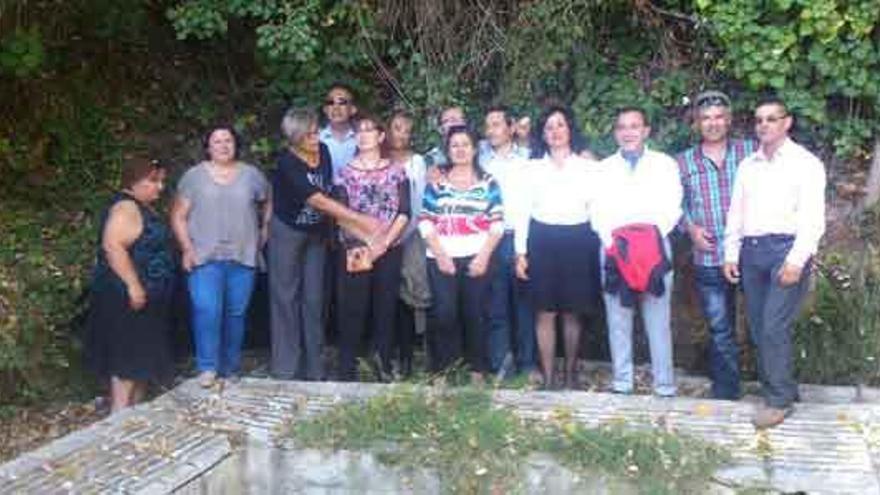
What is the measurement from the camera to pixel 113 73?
926 centimetres

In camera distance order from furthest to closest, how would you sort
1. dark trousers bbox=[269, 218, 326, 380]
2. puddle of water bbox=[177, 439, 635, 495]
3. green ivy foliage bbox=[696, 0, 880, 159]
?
green ivy foliage bbox=[696, 0, 880, 159]
dark trousers bbox=[269, 218, 326, 380]
puddle of water bbox=[177, 439, 635, 495]

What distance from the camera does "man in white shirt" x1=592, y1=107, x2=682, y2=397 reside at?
6242mm

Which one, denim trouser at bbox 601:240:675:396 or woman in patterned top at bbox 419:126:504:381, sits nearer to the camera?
denim trouser at bbox 601:240:675:396

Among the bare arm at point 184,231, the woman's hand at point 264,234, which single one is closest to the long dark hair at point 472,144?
the woman's hand at point 264,234

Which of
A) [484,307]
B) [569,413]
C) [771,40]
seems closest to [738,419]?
[569,413]

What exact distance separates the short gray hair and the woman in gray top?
319mm

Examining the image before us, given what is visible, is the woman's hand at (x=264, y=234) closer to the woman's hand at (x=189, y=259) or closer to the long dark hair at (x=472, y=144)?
the woman's hand at (x=189, y=259)

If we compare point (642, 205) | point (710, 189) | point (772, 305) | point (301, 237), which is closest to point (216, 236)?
point (301, 237)

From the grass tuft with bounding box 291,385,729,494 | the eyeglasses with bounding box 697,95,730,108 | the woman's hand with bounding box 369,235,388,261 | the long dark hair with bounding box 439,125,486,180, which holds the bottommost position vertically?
the grass tuft with bounding box 291,385,729,494

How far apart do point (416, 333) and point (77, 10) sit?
3755mm

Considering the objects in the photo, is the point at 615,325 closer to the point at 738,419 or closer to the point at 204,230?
the point at 738,419

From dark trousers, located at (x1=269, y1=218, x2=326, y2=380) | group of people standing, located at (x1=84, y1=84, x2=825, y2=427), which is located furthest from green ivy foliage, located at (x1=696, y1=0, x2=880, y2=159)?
dark trousers, located at (x1=269, y1=218, x2=326, y2=380)

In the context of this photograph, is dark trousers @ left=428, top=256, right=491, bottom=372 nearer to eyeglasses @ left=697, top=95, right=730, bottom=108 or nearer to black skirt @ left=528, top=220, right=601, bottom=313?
black skirt @ left=528, top=220, right=601, bottom=313

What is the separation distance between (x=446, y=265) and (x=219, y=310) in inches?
51.3
